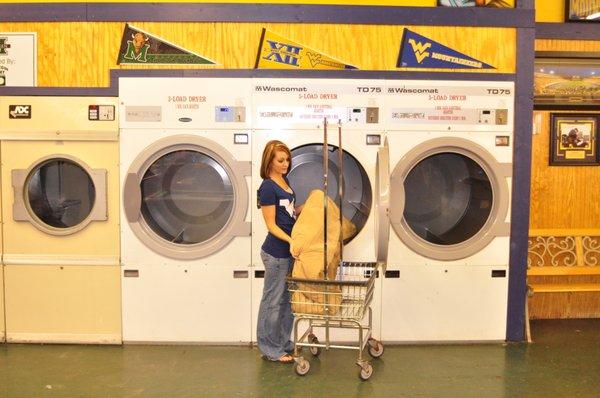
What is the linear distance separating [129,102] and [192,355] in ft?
5.92

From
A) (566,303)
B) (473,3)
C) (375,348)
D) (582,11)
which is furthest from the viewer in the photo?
(566,303)

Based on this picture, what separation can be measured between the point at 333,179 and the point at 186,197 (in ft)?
3.49

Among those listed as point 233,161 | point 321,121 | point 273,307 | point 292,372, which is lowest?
point 292,372

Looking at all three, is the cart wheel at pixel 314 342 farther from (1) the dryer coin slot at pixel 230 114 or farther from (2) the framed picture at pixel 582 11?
(2) the framed picture at pixel 582 11

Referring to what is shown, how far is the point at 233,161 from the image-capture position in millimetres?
4387

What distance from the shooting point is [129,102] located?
173 inches

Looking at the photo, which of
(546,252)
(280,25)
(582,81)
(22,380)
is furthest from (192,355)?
(582,81)

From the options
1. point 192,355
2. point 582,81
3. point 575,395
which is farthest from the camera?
point 582,81

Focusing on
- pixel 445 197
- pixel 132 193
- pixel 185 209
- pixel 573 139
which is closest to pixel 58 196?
pixel 132 193

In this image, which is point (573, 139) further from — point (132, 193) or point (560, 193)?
point (132, 193)

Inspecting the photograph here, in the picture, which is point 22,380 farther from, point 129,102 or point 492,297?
point 492,297

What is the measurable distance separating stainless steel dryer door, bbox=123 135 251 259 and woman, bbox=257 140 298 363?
1.23 ft

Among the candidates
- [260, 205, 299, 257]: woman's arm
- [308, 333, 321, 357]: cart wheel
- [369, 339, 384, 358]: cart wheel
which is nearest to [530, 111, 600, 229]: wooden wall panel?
[369, 339, 384, 358]: cart wheel

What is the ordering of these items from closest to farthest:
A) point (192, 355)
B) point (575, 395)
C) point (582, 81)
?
1. point (575, 395)
2. point (192, 355)
3. point (582, 81)
